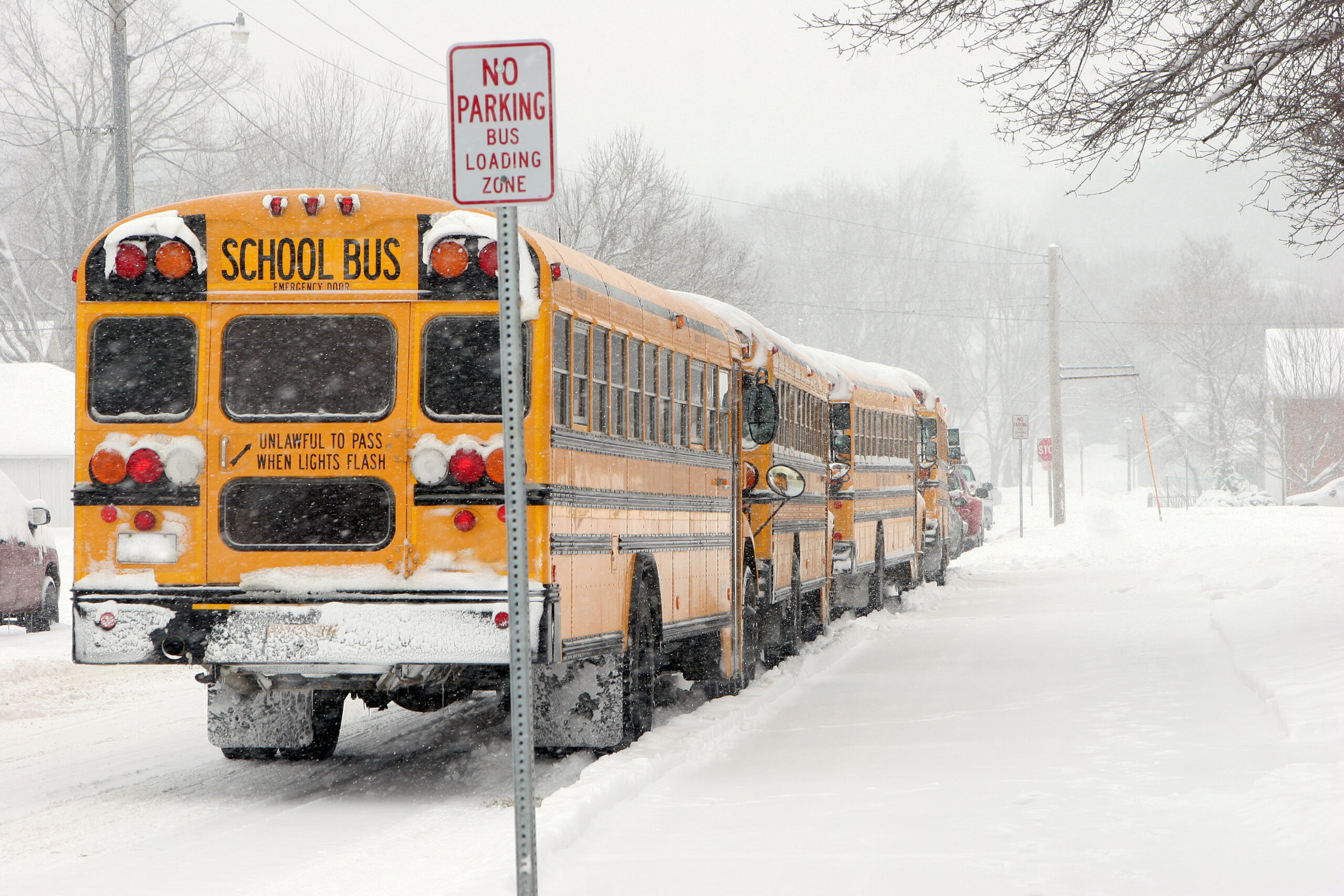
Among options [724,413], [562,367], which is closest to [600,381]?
[562,367]

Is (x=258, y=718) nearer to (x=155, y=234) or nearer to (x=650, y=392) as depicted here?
(x=155, y=234)

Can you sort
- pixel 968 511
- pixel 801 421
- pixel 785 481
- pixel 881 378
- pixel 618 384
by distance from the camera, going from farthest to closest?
pixel 968 511 → pixel 881 378 → pixel 801 421 → pixel 785 481 → pixel 618 384

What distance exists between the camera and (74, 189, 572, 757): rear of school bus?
722 cm

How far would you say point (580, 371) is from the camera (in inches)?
309

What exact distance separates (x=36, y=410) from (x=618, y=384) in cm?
3553

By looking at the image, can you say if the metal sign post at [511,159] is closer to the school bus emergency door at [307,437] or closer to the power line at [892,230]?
the school bus emergency door at [307,437]

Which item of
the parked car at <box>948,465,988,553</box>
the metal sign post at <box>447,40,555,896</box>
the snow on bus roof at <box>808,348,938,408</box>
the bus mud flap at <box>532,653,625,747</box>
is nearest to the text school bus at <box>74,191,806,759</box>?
the bus mud flap at <box>532,653,625,747</box>

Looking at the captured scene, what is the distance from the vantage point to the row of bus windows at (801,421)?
13.3 m

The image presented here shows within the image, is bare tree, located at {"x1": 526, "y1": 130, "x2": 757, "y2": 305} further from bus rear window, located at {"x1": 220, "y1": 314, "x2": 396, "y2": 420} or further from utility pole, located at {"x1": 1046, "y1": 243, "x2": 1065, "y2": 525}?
bus rear window, located at {"x1": 220, "y1": 314, "x2": 396, "y2": 420}

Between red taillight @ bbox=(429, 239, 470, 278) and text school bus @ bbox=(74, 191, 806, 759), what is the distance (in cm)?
1

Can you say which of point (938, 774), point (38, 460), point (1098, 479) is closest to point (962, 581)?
point (938, 774)

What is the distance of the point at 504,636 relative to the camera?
7141mm

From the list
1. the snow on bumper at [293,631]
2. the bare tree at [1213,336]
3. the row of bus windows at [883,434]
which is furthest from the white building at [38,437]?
the bare tree at [1213,336]

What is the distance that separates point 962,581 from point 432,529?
18268mm
